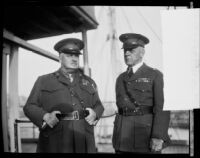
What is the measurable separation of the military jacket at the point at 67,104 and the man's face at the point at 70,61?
78 millimetres

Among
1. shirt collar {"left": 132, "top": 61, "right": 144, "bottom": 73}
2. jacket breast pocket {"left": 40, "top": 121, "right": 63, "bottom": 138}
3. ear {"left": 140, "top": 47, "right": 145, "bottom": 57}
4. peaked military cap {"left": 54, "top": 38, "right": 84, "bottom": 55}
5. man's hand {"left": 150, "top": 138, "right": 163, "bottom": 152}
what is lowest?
man's hand {"left": 150, "top": 138, "right": 163, "bottom": 152}

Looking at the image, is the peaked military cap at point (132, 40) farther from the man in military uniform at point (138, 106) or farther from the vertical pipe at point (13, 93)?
the vertical pipe at point (13, 93)

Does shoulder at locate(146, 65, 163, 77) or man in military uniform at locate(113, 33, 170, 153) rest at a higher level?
shoulder at locate(146, 65, 163, 77)

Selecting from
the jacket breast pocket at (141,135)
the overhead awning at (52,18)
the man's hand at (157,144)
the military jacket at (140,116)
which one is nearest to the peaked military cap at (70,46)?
the overhead awning at (52,18)

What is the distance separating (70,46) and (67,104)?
51 cm

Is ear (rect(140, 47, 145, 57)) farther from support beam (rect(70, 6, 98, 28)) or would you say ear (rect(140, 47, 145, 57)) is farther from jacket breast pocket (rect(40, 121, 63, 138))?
jacket breast pocket (rect(40, 121, 63, 138))

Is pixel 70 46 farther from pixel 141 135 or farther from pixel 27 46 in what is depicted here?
pixel 141 135

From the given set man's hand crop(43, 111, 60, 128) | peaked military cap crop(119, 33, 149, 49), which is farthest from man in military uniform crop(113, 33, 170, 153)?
man's hand crop(43, 111, 60, 128)

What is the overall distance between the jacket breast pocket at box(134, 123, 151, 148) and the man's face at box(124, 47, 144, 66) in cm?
54

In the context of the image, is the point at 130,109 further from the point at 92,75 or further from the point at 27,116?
the point at 27,116

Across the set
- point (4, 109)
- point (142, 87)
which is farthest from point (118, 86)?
point (4, 109)

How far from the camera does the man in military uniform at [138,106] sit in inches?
94.2

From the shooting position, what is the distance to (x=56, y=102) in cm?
242

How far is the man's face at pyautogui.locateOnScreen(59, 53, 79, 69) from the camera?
8.06 feet
